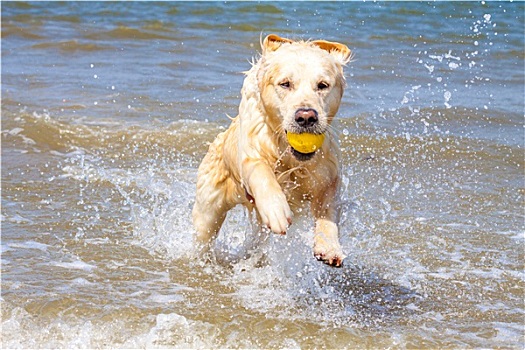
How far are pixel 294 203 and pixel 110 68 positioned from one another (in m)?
8.56

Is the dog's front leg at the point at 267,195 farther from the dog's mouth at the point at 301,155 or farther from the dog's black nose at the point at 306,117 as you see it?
the dog's black nose at the point at 306,117

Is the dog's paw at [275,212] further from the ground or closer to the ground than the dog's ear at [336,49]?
closer to the ground

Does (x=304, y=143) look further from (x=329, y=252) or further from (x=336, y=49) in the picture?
(x=336, y=49)

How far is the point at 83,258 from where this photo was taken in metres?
6.16

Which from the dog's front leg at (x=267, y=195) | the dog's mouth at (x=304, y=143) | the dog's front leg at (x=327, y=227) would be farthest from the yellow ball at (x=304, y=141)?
the dog's front leg at (x=327, y=227)

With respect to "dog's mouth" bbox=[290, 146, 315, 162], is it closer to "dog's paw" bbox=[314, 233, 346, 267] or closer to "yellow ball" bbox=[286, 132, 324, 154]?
"yellow ball" bbox=[286, 132, 324, 154]

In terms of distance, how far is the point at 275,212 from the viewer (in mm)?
4684

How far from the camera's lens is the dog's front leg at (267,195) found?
15.3 ft

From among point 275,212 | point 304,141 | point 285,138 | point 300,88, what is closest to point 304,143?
point 304,141

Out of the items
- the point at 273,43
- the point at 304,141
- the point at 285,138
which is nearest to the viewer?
the point at 304,141

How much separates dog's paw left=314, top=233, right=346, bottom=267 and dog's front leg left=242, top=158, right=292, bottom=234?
25 cm

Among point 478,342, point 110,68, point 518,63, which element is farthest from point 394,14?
point 478,342

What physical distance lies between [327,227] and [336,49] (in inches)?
49.0

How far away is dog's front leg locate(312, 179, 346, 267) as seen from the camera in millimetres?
4738
